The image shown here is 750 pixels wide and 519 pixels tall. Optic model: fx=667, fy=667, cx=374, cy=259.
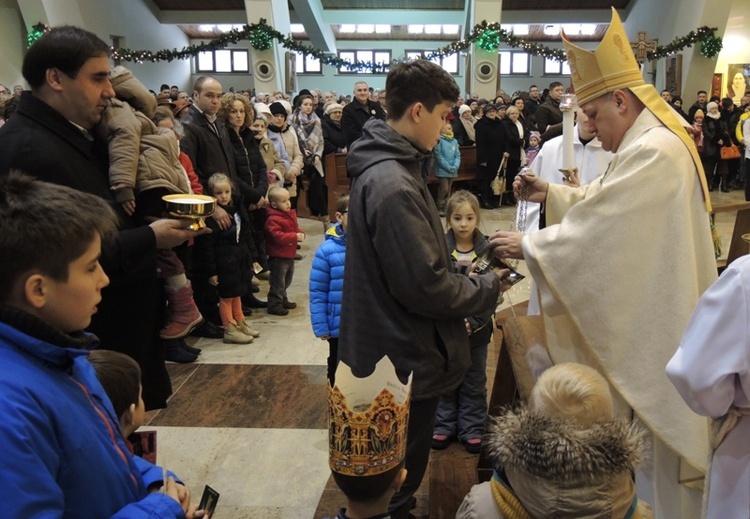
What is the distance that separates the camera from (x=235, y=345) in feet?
15.5

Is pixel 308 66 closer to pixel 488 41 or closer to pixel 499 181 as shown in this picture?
pixel 488 41

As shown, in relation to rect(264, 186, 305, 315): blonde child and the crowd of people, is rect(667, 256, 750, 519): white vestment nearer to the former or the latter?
the crowd of people

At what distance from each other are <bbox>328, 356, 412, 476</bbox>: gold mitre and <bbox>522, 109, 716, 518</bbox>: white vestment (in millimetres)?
1266

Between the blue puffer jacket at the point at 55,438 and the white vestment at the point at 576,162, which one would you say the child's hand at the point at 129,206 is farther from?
the white vestment at the point at 576,162

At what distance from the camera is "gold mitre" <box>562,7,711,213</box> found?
2.41m

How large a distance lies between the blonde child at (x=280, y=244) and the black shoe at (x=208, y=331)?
57 centimetres

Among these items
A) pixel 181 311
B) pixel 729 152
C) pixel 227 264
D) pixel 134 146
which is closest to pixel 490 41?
pixel 729 152

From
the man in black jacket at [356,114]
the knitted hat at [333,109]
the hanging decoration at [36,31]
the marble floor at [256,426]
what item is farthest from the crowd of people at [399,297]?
the hanging decoration at [36,31]

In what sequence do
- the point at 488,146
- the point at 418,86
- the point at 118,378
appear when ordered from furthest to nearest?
the point at 488,146 → the point at 418,86 → the point at 118,378

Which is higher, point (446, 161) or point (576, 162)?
point (576, 162)

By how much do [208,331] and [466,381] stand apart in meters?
2.36

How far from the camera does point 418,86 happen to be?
1.91 meters

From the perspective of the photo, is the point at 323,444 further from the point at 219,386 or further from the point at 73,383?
the point at 73,383

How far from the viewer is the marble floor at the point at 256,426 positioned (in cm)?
290
